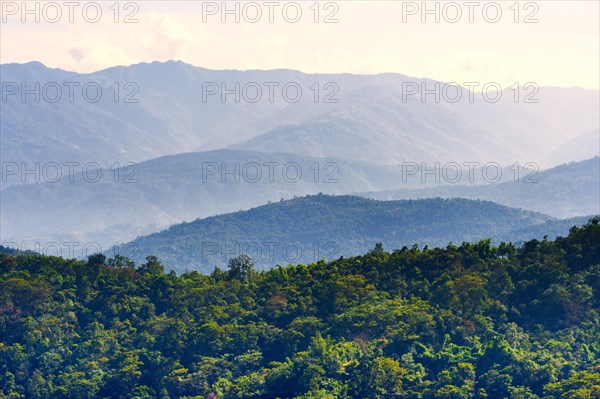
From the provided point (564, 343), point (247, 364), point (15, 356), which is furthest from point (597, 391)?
point (15, 356)

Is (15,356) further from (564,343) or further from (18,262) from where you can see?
(564,343)

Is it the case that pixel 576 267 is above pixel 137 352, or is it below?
above

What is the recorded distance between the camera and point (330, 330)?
116375 mm

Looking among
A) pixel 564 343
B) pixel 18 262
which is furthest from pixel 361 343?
pixel 18 262

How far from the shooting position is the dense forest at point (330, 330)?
104 m

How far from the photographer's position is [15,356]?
394ft

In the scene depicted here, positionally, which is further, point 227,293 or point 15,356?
point 227,293

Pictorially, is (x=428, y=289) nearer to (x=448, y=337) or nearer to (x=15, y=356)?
(x=448, y=337)

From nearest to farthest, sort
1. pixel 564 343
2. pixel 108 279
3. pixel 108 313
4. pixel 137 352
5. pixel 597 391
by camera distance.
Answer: pixel 597 391 < pixel 564 343 < pixel 137 352 < pixel 108 313 < pixel 108 279

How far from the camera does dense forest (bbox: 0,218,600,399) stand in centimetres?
10419

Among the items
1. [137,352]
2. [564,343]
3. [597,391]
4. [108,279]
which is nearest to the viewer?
[597,391]

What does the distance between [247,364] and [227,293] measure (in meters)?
18.2

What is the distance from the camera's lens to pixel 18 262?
146 metres

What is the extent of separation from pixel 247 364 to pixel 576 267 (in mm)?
33800
